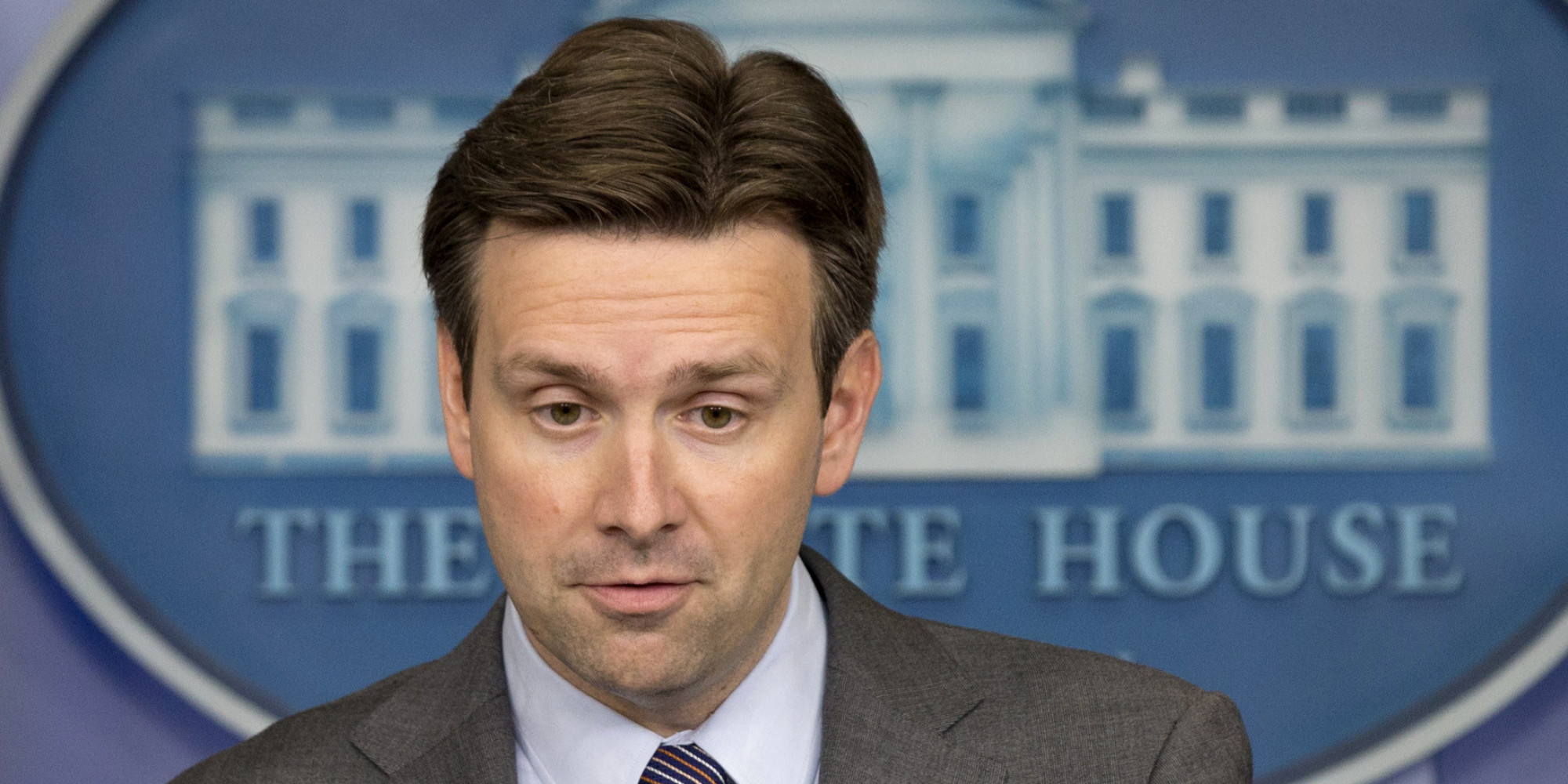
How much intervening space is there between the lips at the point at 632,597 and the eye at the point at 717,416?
0.16m

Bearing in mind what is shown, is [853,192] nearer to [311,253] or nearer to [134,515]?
[311,253]

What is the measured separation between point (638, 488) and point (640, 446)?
39 mm

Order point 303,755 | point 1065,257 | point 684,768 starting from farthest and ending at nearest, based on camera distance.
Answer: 1. point 1065,257
2. point 303,755
3. point 684,768

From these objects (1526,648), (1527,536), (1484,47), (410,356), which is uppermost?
(1484,47)

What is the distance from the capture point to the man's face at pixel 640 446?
1.51m

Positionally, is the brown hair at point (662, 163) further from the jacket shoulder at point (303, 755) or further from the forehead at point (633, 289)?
the jacket shoulder at point (303, 755)

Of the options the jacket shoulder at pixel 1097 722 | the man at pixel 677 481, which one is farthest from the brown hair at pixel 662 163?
the jacket shoulder at pixel 1097 722

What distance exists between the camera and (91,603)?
2703 millimetres

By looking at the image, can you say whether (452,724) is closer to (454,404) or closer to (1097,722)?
(454,404)

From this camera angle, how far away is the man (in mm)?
1525

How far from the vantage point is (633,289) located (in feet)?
5.03

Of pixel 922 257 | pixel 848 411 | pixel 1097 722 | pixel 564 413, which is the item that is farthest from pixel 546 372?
pixel 922 257

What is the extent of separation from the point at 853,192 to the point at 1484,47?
5.15 feet

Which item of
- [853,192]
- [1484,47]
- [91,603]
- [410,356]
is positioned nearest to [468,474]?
[853,192]
